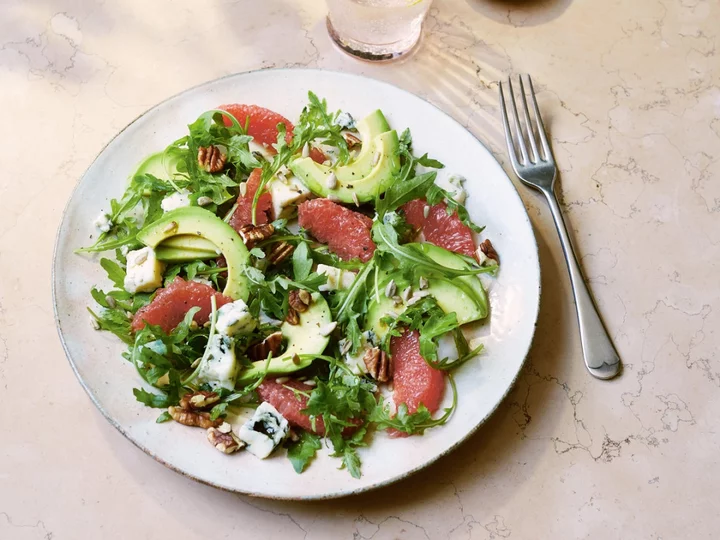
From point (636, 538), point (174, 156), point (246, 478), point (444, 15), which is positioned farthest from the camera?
point (444, 15)

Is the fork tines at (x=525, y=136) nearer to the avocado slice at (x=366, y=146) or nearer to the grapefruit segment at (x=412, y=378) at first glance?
the avocado slice at (x=366, y=146)

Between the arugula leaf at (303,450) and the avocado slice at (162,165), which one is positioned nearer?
the arugula leaf at (303,450)

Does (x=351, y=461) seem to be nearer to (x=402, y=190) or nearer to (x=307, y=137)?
(x=402, y=190)

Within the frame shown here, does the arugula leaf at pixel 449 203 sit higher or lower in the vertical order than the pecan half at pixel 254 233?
lower

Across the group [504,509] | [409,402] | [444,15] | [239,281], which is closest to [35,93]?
[239,281]

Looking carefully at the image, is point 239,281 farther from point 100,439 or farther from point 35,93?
point 35,93

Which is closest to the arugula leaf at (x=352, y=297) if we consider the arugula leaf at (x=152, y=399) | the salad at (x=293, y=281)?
the salad at (x=293, y=281)
